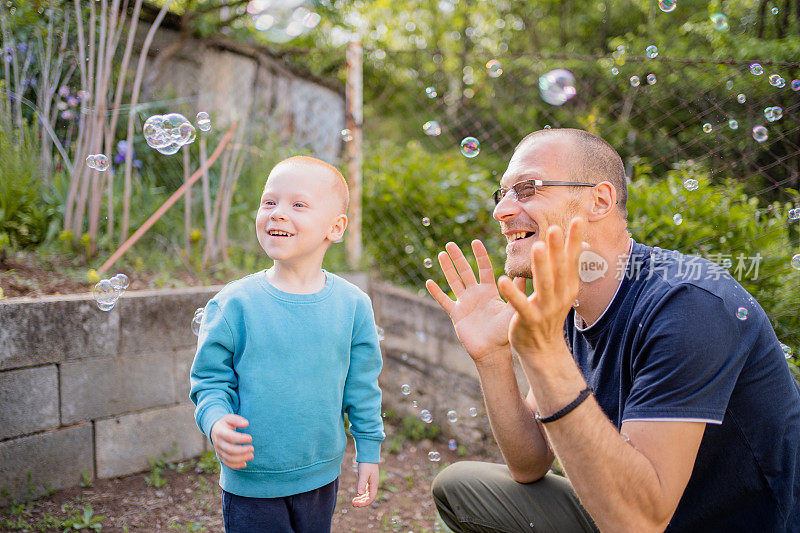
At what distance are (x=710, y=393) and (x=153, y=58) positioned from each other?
222 inches

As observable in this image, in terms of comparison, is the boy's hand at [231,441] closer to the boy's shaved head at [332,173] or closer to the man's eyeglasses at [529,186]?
the boy's shaved head at [332,173]

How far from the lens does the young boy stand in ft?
5.62

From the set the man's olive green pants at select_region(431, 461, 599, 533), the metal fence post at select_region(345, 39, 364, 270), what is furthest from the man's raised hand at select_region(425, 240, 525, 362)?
the metal fence post at select_region(345, 39, 364, 270)

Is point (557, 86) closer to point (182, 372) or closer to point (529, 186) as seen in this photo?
point (529, 186)

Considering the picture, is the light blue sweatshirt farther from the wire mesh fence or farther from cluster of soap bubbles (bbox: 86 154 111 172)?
the wire mesh fence

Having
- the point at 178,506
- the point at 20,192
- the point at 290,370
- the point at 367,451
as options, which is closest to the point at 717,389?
the point at 367,451

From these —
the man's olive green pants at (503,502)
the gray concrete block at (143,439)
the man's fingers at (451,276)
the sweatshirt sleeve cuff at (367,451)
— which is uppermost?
the man's fingers at (451,276)

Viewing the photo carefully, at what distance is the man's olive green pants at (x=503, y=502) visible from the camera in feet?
6.50

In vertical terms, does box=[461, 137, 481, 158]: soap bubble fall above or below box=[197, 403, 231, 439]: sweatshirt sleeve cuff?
above

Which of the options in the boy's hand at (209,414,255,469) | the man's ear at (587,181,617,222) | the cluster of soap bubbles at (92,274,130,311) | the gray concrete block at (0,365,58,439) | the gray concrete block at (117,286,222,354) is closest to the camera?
the boy's hand at (209,414,255,469)

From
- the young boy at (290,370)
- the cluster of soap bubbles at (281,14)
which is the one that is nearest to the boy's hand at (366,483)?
the young boy at (290,370)

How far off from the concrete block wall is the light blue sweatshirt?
144 centimetres

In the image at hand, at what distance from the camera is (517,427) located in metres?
1.87

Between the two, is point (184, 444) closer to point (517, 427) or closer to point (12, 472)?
point (12, 472)
